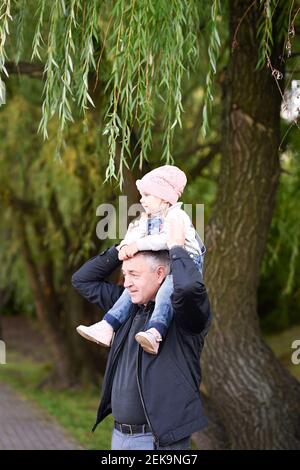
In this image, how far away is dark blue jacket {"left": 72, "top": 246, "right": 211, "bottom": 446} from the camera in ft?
11.1

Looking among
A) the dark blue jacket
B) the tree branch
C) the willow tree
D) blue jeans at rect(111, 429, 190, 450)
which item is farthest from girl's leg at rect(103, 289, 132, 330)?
the tree branch

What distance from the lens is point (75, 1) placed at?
471 centimetres

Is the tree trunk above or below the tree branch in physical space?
below

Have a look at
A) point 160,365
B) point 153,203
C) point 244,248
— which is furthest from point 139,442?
point 244,248

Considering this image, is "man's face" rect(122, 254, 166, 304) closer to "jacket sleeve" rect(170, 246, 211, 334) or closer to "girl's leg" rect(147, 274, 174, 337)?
"girl's leg" rect(147, 274, 174, 337)

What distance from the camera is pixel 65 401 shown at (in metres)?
12.2

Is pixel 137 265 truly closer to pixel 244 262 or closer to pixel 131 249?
pixel 131 249

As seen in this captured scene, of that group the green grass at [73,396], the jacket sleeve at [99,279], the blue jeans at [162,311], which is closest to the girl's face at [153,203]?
the blue jeans at [162,311]

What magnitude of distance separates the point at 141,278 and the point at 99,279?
18.8 inches

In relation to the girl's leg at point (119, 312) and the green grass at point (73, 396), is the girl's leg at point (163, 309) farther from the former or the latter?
the green grass at point (73, 396)

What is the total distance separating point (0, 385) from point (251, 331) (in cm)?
820

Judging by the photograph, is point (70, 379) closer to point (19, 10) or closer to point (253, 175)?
point (253, 175)

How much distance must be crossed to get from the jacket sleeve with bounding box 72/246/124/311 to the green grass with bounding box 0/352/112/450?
492 cm
